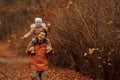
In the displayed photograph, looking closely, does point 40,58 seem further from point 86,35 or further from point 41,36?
point 86,35

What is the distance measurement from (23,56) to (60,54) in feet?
26.3

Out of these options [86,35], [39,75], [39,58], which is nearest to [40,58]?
[39,58]

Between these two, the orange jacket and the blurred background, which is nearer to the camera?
the orange jacket

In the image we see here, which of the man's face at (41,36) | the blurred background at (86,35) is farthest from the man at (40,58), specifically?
the blurred background at (86,35)

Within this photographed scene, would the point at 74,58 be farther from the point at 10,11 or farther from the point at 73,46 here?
the point at 10,11

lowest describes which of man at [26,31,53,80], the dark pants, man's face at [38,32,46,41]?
the dark pants

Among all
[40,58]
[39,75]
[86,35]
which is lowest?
[39,75]

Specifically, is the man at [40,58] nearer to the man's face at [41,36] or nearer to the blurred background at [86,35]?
the man's face at [41,36]

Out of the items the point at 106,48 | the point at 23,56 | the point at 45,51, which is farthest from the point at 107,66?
the point at 23,56

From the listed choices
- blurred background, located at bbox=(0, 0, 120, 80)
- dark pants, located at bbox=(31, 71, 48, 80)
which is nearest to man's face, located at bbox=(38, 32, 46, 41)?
dark pants, located at bbox=(31, 71, 48, 80)

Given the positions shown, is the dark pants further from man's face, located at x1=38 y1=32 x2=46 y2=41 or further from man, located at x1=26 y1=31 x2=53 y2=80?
man's face, located at x1=38 y1=32 x2=46 y2=41

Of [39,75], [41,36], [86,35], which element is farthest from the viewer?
[86,35]

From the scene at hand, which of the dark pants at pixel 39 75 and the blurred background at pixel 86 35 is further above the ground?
the blurred background at pixel 86 35

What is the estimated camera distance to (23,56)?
25.6 m
